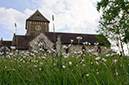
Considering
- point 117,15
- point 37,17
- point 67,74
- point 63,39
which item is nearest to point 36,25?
point 37,17

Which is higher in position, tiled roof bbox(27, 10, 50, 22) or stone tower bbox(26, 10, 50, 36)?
tiled roof bbox(27, 10, 50, 22)

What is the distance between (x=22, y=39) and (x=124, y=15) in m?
26.7

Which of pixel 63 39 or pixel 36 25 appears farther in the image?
pixel 36 25

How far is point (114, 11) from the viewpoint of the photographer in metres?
19.7

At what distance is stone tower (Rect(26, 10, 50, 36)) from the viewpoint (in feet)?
158

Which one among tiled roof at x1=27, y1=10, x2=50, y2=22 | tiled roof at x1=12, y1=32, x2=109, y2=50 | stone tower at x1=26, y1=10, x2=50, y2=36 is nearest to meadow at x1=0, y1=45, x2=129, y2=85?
tiled roof at x1=12, y1=32, x2=109, y2=50

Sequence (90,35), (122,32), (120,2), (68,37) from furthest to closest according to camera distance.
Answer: (90,35)
(68,37)
(122,32)
(120,2)

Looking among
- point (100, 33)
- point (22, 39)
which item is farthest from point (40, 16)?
point (100, 33)

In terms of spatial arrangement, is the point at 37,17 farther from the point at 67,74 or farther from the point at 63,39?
the point at 67,74

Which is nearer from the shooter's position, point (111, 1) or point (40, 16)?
point (111, 1)

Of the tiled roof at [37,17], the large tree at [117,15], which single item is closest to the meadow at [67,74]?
the large tree at [117,15]

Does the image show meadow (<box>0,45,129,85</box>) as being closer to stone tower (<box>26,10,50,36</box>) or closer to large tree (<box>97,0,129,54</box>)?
large tree (<box>97,0,129,54</box>)

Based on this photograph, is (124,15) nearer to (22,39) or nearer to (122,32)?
(122,32)

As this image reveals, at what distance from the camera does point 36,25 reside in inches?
1939
